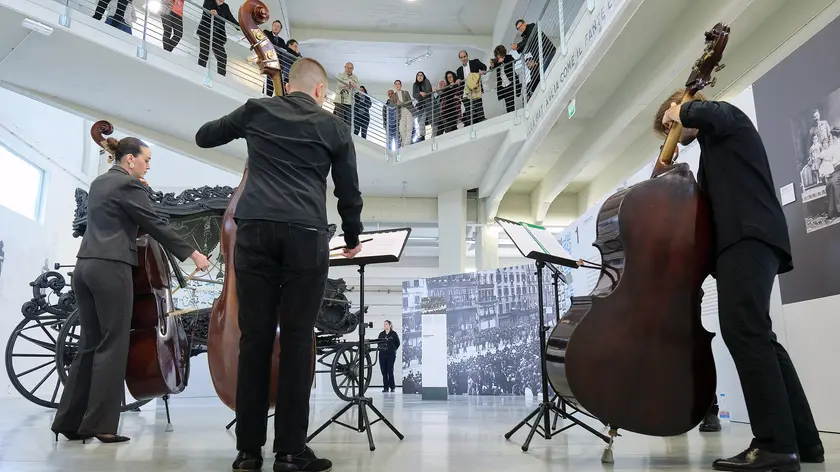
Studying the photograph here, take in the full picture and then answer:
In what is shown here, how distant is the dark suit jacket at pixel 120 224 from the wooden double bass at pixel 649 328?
1.93 meters

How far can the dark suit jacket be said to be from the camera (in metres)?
2.90

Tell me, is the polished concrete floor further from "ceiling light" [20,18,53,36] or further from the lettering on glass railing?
"ceiling light" [20,18,53,36]

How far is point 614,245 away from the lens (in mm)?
2320

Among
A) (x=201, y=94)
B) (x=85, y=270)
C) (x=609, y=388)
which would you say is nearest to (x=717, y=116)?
(x=609, y=388)

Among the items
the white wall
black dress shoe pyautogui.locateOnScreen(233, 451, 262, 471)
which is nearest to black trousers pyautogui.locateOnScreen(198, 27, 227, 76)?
the white wall

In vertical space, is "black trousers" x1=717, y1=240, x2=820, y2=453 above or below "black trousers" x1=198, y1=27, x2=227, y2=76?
below

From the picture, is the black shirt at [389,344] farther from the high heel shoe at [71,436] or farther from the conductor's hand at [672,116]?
the conductor's hand at [672,116]

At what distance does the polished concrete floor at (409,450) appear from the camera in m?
2.11

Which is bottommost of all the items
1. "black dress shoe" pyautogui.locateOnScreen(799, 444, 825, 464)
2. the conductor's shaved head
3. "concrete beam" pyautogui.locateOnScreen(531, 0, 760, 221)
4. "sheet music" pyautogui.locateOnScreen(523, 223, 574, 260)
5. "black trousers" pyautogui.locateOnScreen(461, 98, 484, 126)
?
"black dress shoe" pyautogui.locateOnScreen(799, 444, 825, 464)

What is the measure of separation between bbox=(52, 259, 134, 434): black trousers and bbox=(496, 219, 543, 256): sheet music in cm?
191

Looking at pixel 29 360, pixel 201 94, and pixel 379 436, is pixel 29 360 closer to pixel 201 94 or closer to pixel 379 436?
pixel 201 94

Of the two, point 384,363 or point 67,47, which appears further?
point 384,363

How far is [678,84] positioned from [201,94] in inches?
249

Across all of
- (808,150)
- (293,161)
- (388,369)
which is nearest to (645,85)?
(808,150)
